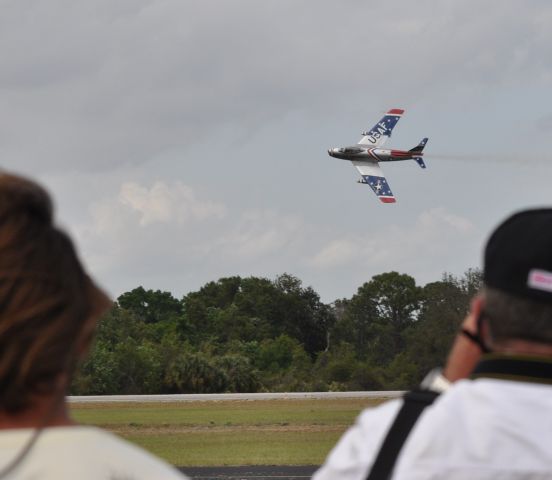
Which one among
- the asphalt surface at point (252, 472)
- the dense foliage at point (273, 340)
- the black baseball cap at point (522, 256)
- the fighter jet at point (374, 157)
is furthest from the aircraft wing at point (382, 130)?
the black baseball cap at point (522, 256)

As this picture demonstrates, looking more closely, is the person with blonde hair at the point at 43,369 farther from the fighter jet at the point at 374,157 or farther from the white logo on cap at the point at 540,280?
the fighter jet at the point at 374,157

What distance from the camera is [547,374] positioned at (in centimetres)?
250

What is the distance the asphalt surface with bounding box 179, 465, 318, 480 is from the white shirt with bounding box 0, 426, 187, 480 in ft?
59.0

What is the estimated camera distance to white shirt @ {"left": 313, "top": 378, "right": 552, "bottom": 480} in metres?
2.38

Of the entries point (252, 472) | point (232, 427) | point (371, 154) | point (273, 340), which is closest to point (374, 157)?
point (371, 154)

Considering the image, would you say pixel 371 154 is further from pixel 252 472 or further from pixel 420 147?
pixel 252 472

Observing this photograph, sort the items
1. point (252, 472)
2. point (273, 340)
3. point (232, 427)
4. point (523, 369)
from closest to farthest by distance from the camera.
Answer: point (523, 369) < point (252, 472) < point (232, 427) < point (273, 340)

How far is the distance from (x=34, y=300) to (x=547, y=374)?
3.70ft

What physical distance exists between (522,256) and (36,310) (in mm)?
1094

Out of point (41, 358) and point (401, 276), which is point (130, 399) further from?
point (401, 276)

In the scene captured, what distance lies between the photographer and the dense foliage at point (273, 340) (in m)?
51.0

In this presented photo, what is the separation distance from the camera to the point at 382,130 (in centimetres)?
6481

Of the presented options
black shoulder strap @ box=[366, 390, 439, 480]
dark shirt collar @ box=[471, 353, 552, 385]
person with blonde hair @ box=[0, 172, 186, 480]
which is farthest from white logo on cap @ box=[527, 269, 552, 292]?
person with blonde hair @ box=[0, 172, 186, 480]

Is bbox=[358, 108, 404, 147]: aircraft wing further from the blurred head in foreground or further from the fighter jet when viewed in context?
the blurred head in foreground
